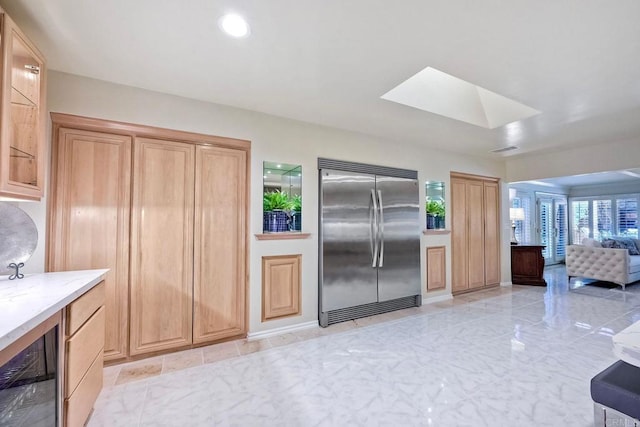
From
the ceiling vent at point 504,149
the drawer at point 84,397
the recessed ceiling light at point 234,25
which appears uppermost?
the recessed ceiling light at point 234,25

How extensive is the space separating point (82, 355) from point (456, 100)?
3.97 metres

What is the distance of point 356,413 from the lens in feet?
5.84

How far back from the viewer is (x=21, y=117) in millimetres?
1657

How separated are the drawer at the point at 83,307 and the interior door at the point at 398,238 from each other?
116 inches

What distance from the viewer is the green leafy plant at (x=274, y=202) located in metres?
3.06

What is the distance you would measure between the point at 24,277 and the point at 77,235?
513mm

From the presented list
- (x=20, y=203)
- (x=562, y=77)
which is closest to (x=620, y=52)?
(x=562, y=77)

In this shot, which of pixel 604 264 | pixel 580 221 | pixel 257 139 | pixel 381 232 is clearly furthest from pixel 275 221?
pixel 580 221

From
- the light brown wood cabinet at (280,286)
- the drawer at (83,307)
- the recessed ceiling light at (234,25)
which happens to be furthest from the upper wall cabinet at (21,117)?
the light brown wood cabinet at (280,286)

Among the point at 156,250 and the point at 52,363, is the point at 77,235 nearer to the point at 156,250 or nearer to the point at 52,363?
the point at 156,250

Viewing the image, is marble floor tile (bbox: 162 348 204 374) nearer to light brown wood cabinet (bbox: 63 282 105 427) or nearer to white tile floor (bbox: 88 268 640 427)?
white tile floor (bbox: 88 268 640 427)

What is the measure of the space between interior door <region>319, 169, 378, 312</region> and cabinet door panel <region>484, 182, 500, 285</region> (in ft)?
9.13

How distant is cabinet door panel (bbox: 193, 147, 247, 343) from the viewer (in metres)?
2.70

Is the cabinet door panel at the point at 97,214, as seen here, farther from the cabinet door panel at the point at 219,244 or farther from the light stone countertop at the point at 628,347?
the light stone countertop at the point at 628,347
